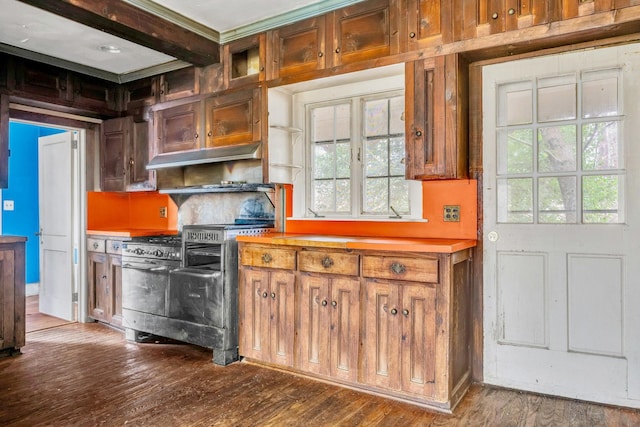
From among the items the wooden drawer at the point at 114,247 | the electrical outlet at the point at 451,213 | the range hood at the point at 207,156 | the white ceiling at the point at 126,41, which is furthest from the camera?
the wooden drawer at the point at 114,247

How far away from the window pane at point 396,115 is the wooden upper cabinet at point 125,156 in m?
2.41

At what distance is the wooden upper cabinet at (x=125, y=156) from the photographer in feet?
14.0

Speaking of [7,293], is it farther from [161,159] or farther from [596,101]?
[596,101]

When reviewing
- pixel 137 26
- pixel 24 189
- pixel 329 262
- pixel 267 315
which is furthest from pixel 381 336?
pixel 24 189

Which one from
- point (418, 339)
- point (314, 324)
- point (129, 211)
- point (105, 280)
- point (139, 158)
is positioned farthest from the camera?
point (129, 211)

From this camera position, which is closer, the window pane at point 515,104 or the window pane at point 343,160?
the window pane at point 515,104

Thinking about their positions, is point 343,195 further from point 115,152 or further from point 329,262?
point 115,152

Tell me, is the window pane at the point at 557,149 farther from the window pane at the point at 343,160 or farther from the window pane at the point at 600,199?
the window pane at the point at 343,160

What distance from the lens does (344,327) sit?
269cm

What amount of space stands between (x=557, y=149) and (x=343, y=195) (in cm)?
154

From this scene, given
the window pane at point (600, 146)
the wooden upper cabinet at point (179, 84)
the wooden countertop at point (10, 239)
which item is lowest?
the wooden countertop at point (10, 239)

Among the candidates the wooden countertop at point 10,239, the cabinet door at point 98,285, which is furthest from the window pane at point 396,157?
the wooden countertop at point 10,239

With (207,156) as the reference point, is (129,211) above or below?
below

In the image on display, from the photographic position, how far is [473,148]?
9.27ft
